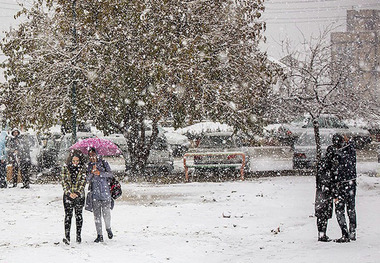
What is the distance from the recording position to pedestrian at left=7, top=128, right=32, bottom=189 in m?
16.3

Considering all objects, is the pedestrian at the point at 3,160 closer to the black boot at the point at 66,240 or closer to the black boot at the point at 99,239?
the black boot at the point at 66,240

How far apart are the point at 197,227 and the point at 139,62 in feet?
26.7

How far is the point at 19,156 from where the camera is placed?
53.7 feet

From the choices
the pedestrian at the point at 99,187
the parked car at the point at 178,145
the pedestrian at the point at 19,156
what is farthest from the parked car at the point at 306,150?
the pedestrian at the point at 99,187

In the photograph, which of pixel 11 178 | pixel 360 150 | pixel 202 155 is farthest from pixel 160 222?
pixel 360 150

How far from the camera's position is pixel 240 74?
1867cm

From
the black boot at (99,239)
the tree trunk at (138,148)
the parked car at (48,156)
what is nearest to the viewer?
the black boot at (99,239)

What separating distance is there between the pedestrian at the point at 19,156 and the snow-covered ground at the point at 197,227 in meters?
0.82

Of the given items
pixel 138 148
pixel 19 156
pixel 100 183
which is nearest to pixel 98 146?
pixel 100 183

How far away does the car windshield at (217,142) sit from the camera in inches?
745

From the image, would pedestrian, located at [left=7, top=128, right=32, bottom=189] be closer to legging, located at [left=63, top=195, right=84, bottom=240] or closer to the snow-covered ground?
the snow-covered ground

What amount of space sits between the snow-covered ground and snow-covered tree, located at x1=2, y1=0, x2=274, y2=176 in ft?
10.4

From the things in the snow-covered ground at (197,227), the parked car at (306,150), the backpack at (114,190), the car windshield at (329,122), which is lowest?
the snow-covered ground at (197,227)

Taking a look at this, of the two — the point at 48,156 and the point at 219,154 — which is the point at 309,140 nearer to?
the point at 219,154
